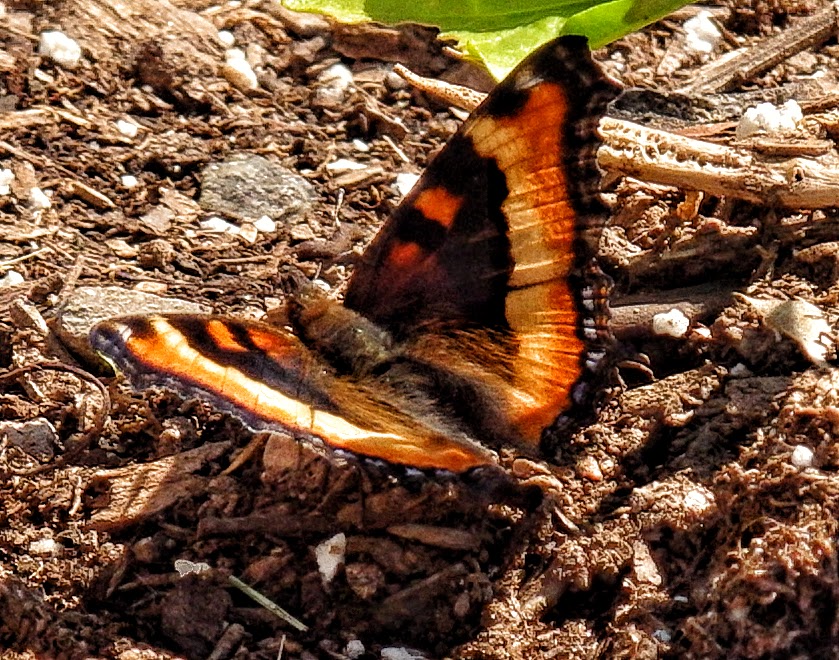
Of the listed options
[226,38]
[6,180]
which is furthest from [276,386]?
[226,38]

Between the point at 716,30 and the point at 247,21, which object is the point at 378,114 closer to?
the point at 247,21

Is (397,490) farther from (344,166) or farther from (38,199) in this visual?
(38,199)

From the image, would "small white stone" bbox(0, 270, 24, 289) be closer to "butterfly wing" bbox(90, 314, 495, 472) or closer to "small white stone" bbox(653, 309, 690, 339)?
"butterfly wing" bbox(90, 314, 495, 472)

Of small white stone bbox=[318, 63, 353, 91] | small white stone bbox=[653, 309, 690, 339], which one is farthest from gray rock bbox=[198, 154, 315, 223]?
small white stone bbox=[653, 309, 690, 339]

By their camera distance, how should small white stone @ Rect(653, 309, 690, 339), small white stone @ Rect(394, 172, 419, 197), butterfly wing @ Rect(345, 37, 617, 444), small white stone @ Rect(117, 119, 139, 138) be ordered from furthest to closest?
small white stone @ Rect(117, 119, 139, 138), small white stone @ Rect(394, 172, 419, 197), small white stone @ Rect(653, 309, 690, 339), butterfly wing @ Rect(345, 37, 617, 444)

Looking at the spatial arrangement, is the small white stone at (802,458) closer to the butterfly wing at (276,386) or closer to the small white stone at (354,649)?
the butterfly wing at (276,386)

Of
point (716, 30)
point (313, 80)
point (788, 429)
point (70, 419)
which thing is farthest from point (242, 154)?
point (788, 429)

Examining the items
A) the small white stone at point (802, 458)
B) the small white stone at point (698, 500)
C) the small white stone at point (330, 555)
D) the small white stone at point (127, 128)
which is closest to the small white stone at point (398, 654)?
the small white stone at point (330, 555)
